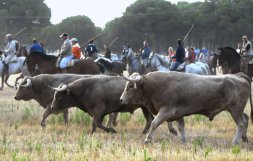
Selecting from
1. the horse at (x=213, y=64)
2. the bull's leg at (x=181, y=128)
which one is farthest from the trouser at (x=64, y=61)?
the bull's leg at (x=181, y=128)

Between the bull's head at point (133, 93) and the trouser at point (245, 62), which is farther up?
the bull's head at point (133, 93)

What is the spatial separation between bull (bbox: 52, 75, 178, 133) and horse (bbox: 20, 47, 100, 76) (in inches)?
251

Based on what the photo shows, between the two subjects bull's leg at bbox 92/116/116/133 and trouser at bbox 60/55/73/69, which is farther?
trouser at bbox 60/55/73/69

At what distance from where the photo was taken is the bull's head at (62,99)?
12.9 m

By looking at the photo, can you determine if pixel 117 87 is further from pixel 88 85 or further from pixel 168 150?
pixel 168 150

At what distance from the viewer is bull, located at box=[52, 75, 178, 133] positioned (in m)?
12.6

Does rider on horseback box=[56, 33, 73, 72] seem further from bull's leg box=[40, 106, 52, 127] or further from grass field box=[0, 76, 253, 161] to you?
bull's leg box=[40, 106, 52, 127]

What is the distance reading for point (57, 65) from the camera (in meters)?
19.5

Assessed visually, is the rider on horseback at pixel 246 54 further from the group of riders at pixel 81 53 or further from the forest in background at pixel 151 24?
the forest in background at pixel 151 24

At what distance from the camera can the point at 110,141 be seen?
11078mm

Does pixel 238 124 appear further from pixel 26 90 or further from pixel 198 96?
pixel 26 90

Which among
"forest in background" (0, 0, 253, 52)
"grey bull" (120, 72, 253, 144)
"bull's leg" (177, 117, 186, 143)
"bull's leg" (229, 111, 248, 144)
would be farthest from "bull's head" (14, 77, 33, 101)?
"forest in background" (0, 0, 253, 52)

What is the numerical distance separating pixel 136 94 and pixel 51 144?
1796 millimetres

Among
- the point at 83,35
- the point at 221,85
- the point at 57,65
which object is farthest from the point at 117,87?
the point at 83,35
